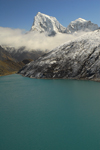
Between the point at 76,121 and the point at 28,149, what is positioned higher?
the point at 76,121

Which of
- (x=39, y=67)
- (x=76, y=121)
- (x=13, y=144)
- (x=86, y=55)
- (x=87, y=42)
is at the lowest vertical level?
(x=13, y=144)

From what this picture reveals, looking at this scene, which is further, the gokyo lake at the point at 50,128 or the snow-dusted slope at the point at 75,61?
the snow-dusted slope at the point at 75,61

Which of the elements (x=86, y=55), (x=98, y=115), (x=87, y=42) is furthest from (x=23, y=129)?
(x=87, y=42)

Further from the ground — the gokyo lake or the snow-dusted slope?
the snow-dusted slope

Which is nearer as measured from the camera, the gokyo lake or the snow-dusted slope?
the gokyo lake

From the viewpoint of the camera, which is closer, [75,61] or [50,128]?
[50,128]

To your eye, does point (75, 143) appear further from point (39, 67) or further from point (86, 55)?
point (39, 67)

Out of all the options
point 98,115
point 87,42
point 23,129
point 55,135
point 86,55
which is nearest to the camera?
point 55,135

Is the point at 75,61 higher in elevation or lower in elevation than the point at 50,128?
higher
